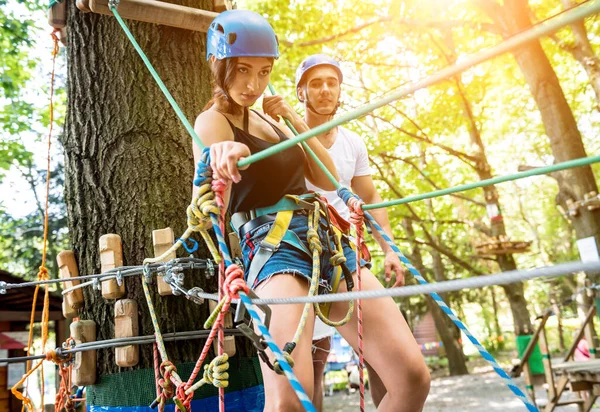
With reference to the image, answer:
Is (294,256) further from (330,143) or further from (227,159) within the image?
(330,143)

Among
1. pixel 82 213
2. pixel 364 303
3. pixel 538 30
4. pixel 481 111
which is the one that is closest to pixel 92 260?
pixel 82 213

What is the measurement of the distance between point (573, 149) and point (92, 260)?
666 centimetres

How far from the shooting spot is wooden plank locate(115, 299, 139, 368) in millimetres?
2275

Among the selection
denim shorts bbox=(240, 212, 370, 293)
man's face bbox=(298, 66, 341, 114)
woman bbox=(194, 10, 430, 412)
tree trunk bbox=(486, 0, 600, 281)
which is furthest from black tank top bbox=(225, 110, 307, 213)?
tree trunk bbox=(486, 0, 600, 281)

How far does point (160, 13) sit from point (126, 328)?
1521 mm

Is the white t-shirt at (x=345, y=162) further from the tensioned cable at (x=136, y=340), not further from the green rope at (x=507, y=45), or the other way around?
the green rope at (x=507, y=45)

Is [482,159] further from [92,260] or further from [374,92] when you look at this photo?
[92,260]

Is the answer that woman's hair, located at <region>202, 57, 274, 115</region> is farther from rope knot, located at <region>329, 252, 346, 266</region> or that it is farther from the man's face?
the man's face

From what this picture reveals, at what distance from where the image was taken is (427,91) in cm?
1199

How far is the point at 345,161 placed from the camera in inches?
125

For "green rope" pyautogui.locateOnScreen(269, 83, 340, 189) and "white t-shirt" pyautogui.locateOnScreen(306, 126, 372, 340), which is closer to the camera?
"green rope" pyautogui.locateOnScreen(269, 83, 340, 189)

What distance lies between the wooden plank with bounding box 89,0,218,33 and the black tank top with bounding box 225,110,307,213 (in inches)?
36.4

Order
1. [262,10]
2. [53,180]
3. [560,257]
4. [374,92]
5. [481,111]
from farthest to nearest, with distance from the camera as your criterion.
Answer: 1. [560,257]
2. [53,180]
3. [374,92]
4. [481,111]
5. [262,10]

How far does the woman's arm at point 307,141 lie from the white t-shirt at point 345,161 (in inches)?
24.6
